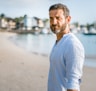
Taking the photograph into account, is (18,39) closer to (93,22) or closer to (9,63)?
(9,63)

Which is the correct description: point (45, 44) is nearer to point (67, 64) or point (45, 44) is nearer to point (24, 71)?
point (24, 71)

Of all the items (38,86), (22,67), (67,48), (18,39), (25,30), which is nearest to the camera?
(67,48)

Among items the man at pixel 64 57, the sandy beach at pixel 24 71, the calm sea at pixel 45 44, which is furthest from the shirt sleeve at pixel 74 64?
the calm sea at pixel 45 44

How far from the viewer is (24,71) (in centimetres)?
387

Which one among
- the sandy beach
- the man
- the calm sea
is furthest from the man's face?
the calm sea

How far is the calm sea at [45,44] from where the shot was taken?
426 cm

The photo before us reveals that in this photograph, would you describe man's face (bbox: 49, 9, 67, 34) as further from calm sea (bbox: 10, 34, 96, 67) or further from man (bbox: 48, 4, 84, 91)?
calm sea (bbox: 10, 34, 96, 67)

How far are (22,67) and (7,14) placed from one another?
80 centimetres

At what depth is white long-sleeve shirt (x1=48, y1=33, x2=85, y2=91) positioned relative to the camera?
36.9 inches

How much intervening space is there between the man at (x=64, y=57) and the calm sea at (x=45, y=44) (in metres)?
3.10

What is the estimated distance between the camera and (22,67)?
3.99 m

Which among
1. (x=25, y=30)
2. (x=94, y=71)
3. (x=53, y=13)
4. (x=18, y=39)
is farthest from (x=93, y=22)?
(x=53, y=13)

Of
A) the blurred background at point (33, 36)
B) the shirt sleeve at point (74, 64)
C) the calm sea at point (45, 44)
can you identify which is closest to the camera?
the shirt sleeve at point (74, 64)

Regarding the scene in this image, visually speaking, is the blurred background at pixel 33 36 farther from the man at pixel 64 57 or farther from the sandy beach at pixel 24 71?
the man at pixel 64 57
